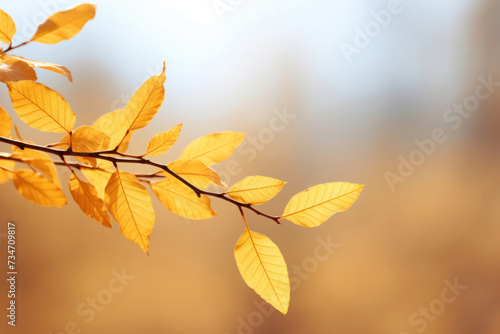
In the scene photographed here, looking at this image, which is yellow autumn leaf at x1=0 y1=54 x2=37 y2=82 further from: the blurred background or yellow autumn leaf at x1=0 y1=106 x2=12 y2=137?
the blurred background

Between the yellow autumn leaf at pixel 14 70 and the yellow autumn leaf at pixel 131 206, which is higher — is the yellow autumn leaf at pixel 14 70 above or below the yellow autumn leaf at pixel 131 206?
above

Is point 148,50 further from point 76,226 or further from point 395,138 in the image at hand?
point 395,138
